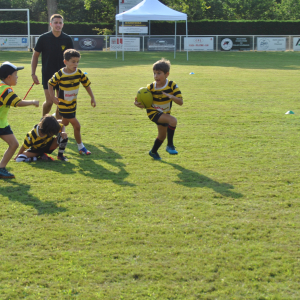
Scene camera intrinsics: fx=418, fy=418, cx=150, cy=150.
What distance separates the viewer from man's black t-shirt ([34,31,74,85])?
703 cm

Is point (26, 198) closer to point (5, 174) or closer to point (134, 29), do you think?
point (5, 174)

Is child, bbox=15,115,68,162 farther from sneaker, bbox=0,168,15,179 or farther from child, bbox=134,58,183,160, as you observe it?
child, bbox=134,58,183,160

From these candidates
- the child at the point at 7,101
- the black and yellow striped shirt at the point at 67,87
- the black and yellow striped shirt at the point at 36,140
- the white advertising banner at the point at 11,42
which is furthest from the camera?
the white advertising banner at the point at 11,42

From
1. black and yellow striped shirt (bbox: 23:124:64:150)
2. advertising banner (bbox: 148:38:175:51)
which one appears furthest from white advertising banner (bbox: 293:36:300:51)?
black and yellow striped shirt (bbox: 23:124:64:150)

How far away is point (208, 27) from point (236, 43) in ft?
29.1

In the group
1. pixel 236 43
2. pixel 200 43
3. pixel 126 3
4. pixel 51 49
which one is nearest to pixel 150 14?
pixel 200 43

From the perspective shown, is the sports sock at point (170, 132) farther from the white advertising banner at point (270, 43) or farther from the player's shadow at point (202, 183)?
the white advertising banner at point (270, 43)

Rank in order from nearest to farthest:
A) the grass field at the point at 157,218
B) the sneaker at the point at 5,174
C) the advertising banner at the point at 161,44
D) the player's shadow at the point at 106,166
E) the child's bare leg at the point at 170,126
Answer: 1. the grass field at the point at 157,218
2. the sneaker at the point at 5,174
3. the player's shadow at the point at 106,166
4. the child's bare leg at the point at 170,126
5. the advertising banner at the point at 161,44

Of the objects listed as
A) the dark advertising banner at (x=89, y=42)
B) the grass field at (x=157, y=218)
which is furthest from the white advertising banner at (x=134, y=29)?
the grass field at (x=157, y=218)

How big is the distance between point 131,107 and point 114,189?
5.53 metres

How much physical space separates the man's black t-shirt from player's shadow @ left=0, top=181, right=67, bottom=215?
9.38 feet

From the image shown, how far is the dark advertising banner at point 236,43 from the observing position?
32.8 m

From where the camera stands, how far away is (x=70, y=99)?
599 centimetres

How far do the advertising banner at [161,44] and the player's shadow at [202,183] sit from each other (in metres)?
27.0
